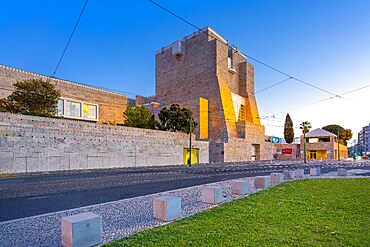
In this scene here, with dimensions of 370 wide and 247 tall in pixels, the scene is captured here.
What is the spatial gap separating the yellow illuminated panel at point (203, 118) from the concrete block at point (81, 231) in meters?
46.9

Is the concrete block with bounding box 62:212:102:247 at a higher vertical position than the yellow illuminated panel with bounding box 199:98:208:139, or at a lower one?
lower

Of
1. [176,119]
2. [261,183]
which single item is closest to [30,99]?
[176,119]

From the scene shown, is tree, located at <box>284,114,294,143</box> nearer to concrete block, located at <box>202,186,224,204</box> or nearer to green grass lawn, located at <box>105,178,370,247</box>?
green grass lawn, located at <box>105,178,370,247</box>

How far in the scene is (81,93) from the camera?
1732 inches

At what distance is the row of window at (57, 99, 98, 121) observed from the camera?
134 ft

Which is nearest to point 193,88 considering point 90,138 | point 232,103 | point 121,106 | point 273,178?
point 232,103

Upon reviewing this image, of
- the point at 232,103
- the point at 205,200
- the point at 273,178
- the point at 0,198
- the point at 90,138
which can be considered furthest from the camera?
the point at 232,103

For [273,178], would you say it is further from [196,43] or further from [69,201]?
[196,43]

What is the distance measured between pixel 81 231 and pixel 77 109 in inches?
1714

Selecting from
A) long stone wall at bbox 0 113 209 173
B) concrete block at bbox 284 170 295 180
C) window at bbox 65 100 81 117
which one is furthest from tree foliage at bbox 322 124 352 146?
concrete block at bbox 284 170 295 180

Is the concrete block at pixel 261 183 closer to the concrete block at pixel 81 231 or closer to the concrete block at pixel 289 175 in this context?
the concrete block at pixel 289 175

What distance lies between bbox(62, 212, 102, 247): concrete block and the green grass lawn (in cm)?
42

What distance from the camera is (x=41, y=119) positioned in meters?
22.8

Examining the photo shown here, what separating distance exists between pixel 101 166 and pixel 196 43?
4131cm
